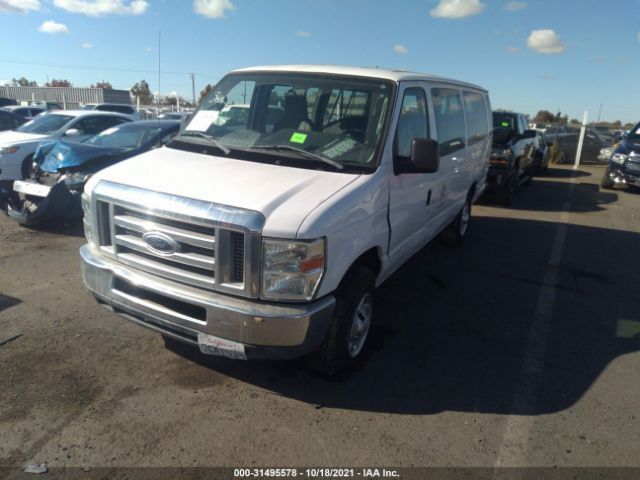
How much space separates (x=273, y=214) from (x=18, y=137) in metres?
8.15

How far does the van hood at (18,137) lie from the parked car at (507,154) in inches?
355

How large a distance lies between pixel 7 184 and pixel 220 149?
542 centimetres

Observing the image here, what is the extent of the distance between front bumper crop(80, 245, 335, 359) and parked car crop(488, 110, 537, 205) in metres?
8.32

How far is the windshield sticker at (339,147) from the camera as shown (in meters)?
3.50

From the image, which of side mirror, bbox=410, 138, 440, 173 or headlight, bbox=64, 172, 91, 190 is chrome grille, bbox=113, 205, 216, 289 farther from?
headlight, bbox=64, 172, 91, 190

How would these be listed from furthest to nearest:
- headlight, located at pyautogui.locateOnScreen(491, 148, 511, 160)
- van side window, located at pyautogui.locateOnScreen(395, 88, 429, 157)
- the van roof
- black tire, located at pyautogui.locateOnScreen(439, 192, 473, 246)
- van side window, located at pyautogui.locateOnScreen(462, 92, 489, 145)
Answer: headlight, located at pyautogui.locateOnScreen(491, 148, 511, 160)
black tire, located at pyautogui.locateOnScreen(439, 192, 473, 246)
van side window, located at pyautogui.locateOnScreen(462, 92, 489, 145)
the van roof
van side window, located at pyautogui.locateOnScreen(395, 88, 429, 157)

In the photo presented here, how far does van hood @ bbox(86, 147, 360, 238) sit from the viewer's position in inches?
109

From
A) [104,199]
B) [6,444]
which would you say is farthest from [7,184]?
[6,444]

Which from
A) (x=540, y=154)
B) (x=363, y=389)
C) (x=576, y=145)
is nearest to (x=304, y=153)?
(x=363, y=389)

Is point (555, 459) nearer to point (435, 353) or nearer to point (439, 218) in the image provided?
point (435, 353)

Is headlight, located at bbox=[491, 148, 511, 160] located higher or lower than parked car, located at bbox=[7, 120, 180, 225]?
higher

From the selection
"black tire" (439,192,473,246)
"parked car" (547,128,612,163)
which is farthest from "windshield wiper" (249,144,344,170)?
"parked car" (547,128,612,163)

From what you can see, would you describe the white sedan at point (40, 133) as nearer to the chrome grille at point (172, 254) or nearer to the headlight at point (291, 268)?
the chrome grille at point (172, 254)

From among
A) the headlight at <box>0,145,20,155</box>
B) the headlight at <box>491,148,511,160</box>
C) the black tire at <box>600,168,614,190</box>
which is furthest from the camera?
the black tire at <box>600,168,614,190</box>
